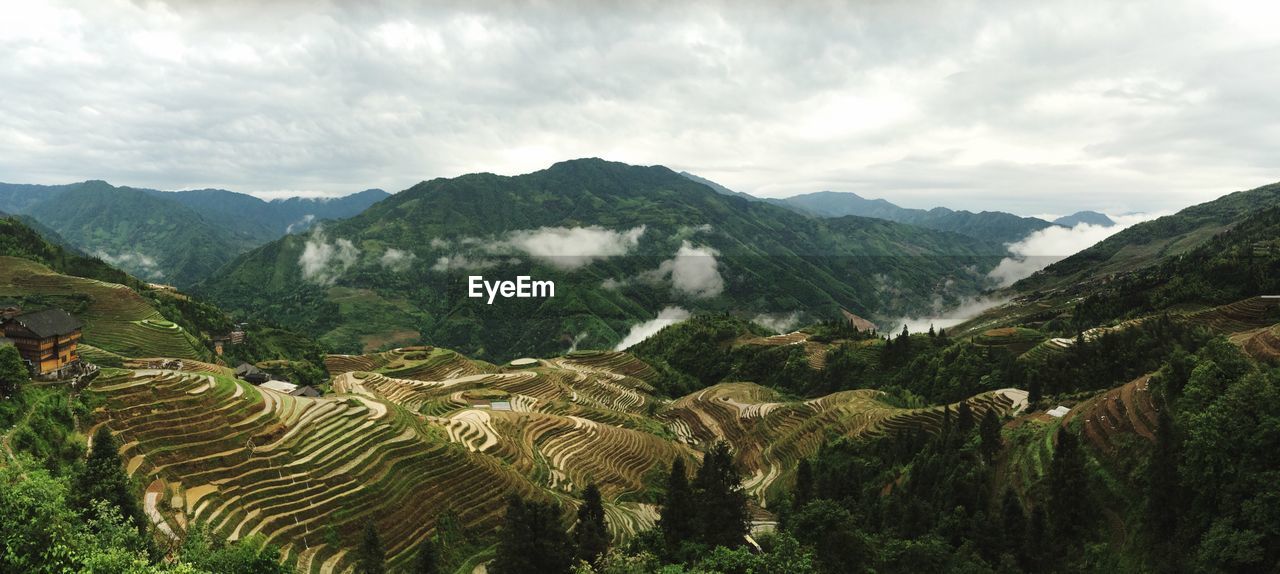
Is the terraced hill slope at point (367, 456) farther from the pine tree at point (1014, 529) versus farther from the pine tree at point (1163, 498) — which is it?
the pine tree at point (1163, 498)

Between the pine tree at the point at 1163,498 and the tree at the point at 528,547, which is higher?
the pine tree at the point at 1163,498

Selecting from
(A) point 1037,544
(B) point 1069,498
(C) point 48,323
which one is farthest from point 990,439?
(C) point 48,323

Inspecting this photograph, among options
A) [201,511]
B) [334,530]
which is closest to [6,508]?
[201,511]

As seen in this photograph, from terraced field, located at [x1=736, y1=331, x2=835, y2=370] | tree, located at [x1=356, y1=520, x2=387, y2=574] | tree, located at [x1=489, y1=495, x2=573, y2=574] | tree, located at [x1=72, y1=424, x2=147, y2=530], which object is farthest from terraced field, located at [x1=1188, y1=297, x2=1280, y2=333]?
tree, located at [x1=72, y1=424, x2=147, y2=530]

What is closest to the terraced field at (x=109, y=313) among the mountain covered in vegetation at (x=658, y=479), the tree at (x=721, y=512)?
the mountain covered in vegetation at (x=658, y=479)

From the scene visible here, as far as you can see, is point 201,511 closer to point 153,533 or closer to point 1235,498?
point 153,533

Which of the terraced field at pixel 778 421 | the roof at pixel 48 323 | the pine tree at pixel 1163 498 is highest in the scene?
the roof at pixel 48 323
